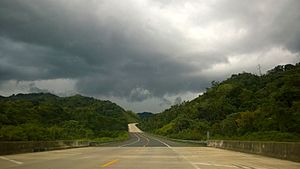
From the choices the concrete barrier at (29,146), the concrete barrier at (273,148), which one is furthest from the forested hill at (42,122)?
the concrete barrier at (273,148)

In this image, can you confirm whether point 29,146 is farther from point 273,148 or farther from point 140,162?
point 273,148

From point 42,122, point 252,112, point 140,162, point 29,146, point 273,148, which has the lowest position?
point 140,162

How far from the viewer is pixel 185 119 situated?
13112cm

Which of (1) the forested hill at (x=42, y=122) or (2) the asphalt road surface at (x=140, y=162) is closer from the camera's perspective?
(2) the asphalt road surface at (x=140, y=162)

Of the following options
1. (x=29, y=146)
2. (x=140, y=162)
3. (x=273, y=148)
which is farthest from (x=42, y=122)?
(x=140, y=162)

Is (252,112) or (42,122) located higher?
(252,112)

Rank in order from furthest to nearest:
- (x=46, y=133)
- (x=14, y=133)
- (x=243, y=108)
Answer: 1. (x=243, y=108)
2. (x=46, y=133)
3. (x=14, y=133)

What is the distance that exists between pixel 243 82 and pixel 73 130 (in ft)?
220

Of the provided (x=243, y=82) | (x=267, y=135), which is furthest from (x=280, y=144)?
(x=243, y=82)

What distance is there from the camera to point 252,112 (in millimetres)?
86500

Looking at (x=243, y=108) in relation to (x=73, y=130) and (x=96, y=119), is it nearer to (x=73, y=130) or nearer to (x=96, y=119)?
(x=73, y=130)

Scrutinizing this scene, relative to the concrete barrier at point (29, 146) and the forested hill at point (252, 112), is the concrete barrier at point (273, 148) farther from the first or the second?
the concrete barrier at point (29, 146)

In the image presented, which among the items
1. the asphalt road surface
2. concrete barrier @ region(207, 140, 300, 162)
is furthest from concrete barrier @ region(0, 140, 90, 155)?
concrete barrier @ region(207, 140, 300, 162)

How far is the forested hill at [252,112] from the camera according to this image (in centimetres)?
6209
